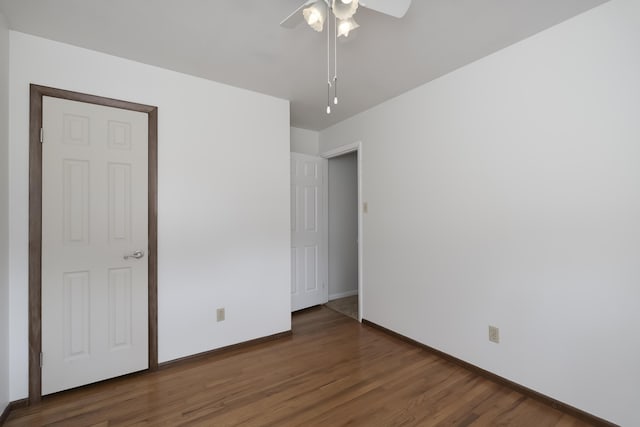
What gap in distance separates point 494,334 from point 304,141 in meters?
3.04

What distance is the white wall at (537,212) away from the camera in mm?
1660

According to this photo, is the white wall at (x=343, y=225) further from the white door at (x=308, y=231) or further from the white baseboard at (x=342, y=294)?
the white door at (x=308, y=231)

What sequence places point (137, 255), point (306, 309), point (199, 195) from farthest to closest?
1. point (306, 309)
2. point (199, 195)
3. point (137, 255)

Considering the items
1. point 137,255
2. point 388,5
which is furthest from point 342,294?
point 388,5

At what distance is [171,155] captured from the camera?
2480 millimetres

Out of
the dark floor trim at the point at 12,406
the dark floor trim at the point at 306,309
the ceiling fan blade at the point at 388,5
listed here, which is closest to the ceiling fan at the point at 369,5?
the ceiling fan blade at the point at 388,5

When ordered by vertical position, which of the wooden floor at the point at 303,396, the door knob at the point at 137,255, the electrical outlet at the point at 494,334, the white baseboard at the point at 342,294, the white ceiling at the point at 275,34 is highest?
the white ceiling at the point at 275,34

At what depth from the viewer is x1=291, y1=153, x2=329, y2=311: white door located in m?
3.77

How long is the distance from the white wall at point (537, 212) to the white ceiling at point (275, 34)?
266mm

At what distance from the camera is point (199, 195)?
261cm

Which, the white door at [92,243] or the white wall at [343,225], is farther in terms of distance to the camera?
the white wall at [343,225]

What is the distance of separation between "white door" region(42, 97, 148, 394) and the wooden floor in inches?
9.9

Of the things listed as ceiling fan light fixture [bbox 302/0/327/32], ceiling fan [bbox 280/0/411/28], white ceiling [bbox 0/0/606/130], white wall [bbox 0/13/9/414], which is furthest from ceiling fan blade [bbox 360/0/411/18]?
white wall [bbox 0/13/9/414]

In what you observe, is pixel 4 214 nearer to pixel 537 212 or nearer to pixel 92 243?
pixel 92 243
